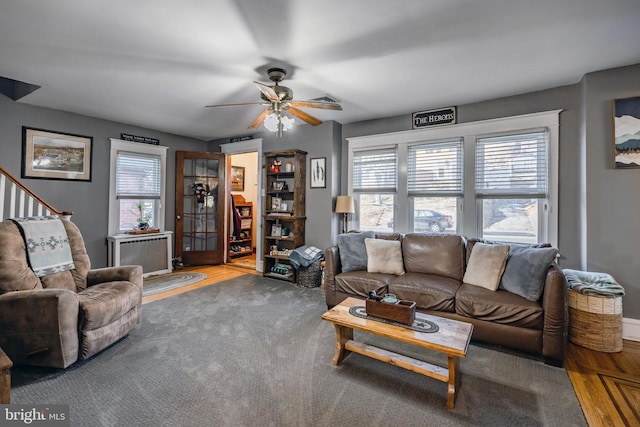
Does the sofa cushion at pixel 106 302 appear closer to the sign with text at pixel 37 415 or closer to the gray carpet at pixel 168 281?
the sign with text at pixel 37 415

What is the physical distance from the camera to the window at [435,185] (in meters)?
3.83

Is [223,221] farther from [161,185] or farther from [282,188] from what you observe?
[282,188]

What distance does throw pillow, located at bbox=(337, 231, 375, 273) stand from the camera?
3.44 metres

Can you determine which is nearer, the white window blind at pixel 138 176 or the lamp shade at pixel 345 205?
the lamp shade at pixel 345 205

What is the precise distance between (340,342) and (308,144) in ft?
11.0

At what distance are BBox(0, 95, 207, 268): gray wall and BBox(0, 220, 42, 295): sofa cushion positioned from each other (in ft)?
6.48

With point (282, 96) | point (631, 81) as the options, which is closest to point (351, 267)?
point (282, 96)

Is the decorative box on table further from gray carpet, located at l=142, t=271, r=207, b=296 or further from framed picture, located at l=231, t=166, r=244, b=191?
framed picture, located at l=231, t=166, r=244, b=191

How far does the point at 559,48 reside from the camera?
2.39 meters

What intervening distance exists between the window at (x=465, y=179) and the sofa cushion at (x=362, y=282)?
4.20ft

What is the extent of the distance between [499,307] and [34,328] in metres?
3.58

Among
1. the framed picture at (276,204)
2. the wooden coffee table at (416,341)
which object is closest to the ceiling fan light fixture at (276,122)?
the wooden coffee table at (416,341)

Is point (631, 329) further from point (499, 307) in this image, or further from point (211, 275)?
point (211, 275)

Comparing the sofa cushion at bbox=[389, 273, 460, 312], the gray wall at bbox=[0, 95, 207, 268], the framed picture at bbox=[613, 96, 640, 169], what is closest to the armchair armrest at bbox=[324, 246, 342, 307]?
the sofa cushion at bbox=[389, 273, 460, 312]
